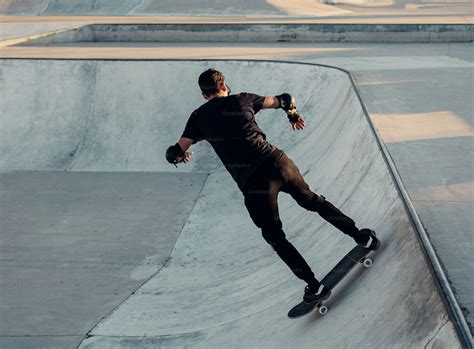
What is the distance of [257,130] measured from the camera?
19.2 feet

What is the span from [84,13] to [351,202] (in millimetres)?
25652

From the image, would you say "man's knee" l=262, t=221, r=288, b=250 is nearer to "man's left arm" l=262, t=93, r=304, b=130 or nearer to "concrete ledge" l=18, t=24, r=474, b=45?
"man's left arm" l=262, t=93, r=304, b=130

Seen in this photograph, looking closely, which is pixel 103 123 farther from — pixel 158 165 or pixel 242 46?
pixel 242 46

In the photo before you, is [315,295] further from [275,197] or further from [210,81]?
[210,81]

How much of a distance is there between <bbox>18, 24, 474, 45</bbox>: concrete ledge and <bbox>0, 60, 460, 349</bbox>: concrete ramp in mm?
5990

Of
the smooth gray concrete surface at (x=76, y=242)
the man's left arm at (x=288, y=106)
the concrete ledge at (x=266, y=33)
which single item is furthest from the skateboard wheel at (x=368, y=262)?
the concrete ledge at (x=266, y=33)

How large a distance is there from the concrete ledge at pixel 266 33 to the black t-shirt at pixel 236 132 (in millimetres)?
16601

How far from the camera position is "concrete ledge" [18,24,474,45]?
2142 cm

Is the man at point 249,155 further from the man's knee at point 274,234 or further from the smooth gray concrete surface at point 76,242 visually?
the smooth gray concrete surface at point 76,242

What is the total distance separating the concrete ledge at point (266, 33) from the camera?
70.3 feet

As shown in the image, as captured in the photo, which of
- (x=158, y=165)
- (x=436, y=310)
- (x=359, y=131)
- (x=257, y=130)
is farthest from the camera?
(x=158, y=165)

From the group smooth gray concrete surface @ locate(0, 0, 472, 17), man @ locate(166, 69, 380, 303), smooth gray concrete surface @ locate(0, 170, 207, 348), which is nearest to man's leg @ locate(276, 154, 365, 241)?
man @ locate(166, 69, 380, 303)

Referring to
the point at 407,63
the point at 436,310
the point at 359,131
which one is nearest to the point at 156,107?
the point at 407,63

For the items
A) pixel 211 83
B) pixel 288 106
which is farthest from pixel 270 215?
pixel 211 83
